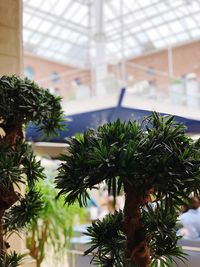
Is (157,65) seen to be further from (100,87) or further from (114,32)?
(100,87)

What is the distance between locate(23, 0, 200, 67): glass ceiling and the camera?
14.0 metres

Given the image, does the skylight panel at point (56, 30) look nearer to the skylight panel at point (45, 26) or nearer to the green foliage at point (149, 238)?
the skylight panel at point (45, 26)

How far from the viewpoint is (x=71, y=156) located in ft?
4.84

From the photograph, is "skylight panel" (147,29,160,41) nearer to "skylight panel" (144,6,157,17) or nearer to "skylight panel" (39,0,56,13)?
"skylight panel" (144,6,157,17)

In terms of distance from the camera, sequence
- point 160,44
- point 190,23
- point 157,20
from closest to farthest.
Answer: point 190,23 < point 157,20 < point 160,44

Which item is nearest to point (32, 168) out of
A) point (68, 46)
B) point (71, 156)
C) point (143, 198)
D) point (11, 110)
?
point (11, 110)

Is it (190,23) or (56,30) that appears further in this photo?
(56,30)

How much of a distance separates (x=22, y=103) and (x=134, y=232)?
0.83 meters

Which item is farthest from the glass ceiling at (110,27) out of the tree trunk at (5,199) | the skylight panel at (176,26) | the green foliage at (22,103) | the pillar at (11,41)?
the tree trunk at (5,199)

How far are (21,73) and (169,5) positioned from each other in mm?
12809

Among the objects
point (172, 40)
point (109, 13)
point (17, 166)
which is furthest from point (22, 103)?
point (172, 40)

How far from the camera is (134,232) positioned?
4.70 feet

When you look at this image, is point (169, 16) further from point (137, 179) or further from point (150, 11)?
point (137, 179)

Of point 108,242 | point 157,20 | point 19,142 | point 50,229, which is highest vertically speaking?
point 157,20
